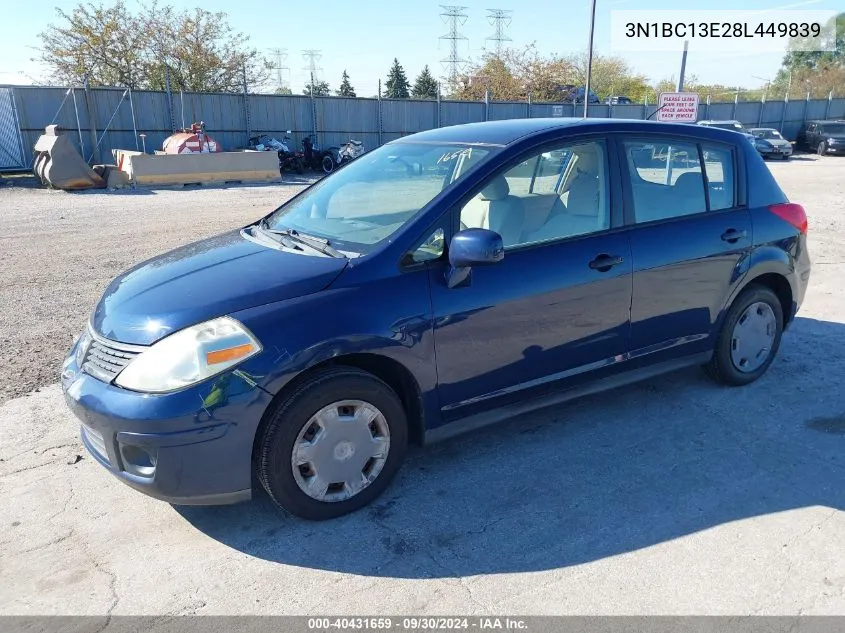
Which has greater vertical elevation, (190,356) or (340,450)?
(190,356)

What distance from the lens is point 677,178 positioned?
4230 mm

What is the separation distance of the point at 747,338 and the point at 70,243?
30.9 ft

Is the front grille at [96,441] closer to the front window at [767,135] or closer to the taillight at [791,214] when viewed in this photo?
the taillight at [791,214]

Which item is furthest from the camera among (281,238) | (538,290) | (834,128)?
(834,128)

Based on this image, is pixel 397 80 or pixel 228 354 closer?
pixel 228 354

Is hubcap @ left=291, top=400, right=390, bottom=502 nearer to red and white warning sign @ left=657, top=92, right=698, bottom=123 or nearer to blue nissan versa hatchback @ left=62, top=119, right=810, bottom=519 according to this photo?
blue nissan versa hatchback @ left=62, top=119, right=810, bottom=519

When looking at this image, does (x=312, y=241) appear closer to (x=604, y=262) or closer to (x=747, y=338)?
(x=604, y=262)

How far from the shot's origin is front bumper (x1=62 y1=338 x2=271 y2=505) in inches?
106

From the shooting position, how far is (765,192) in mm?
4566

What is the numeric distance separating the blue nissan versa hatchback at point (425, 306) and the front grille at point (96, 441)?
0.01 meters

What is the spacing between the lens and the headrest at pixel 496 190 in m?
3.43

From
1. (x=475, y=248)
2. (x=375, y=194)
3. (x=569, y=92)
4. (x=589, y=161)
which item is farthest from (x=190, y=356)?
(x=569, y=92)

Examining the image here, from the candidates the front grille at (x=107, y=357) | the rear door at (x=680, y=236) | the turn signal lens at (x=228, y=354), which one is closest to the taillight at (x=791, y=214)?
the rear door at (x=680, y=236)

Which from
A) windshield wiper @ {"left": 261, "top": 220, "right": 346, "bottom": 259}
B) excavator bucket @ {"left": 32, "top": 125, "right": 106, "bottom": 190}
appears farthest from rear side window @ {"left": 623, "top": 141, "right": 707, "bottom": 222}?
excavator bucket @ {"left": 32, "top": 125, "right": 106, "bottom": 190}
